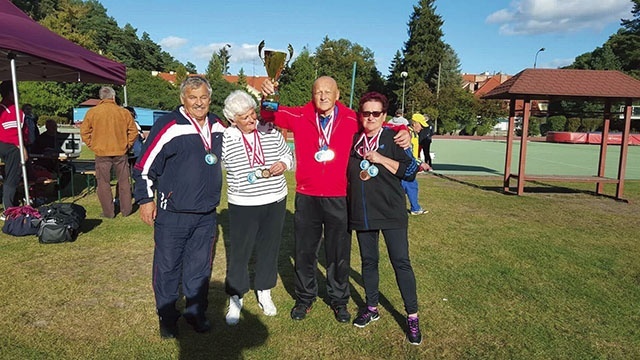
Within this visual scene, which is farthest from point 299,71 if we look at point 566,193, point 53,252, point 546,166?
point 53,252

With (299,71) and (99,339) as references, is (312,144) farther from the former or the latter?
(299,71)

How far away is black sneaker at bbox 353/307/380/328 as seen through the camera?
3.68m

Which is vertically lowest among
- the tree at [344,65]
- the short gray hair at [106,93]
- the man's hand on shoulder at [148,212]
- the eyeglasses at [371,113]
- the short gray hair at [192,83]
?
the man's hand on shoulder at [148,212]

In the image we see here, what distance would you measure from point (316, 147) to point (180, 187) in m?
1.11

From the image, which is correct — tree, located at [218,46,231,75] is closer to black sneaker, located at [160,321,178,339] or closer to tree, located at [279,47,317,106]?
tree, located at [279,47,317,106]

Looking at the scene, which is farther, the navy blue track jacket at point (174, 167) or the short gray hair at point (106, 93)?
the short gray hair at point (106, 93)

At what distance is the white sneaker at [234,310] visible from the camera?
12.1 feet

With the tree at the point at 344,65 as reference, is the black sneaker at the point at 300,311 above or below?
below

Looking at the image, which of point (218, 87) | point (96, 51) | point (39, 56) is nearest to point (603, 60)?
point (218, 87)

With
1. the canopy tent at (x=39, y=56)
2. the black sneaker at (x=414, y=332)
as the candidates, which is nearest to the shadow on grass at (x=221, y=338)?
the black sneaker at (x=414, y=332)

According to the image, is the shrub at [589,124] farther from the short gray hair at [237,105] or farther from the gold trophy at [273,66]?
the short gray hair at [237,105]

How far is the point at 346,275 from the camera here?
3.82 metres

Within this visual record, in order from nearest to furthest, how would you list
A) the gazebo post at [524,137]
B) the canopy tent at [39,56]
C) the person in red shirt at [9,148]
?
the canopy tent at [39,56], the person in red shirt at [9,148], the gazebo post at [524,137]

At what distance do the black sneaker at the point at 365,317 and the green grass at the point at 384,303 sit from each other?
0.05 meters
